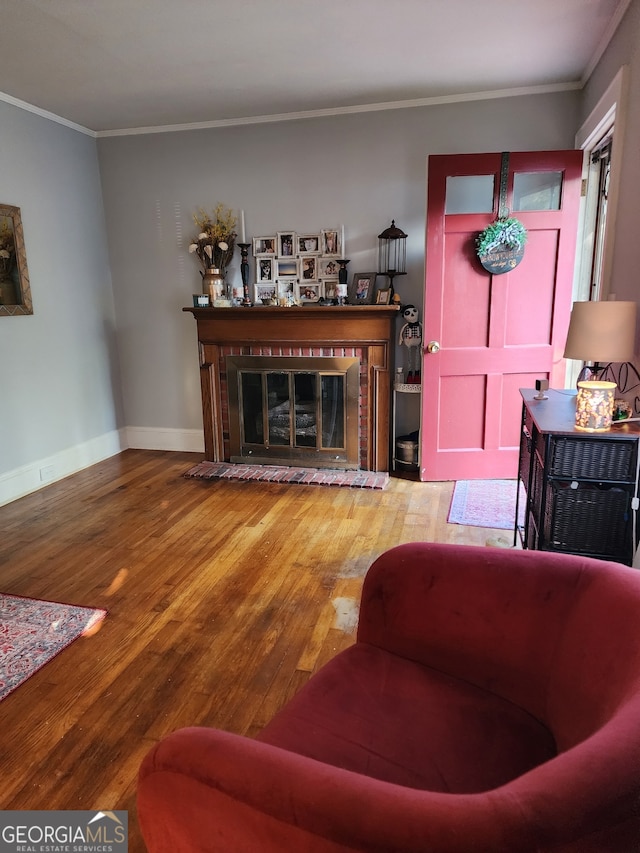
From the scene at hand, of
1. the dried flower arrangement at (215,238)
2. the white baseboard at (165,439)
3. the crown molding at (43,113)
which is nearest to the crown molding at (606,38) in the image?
the dried flower arrangement at (215,238)

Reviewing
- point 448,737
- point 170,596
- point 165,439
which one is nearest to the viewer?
point 448,737

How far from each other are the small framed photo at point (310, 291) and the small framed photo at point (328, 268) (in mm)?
81

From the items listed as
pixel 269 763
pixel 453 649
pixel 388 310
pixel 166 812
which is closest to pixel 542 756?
pixel 453 649

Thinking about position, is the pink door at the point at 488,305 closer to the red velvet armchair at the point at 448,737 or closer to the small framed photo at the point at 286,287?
the small framed photo at the point at 286,287

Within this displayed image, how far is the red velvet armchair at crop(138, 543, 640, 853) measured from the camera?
0.71 meters

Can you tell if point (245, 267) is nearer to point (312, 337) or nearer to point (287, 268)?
point (287, 268)

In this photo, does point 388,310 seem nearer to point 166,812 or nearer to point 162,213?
point 162,213

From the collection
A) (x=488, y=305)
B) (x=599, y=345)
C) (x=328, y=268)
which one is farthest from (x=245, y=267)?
(x=599, y=345)

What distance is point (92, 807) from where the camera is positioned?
1.49m

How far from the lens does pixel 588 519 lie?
6.70 feet

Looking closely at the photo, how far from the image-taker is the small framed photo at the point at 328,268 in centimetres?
423

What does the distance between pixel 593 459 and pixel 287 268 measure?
2964 mm

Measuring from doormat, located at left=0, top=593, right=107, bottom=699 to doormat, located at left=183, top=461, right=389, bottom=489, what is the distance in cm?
178

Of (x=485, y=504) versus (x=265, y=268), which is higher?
(x=265, y=268)
